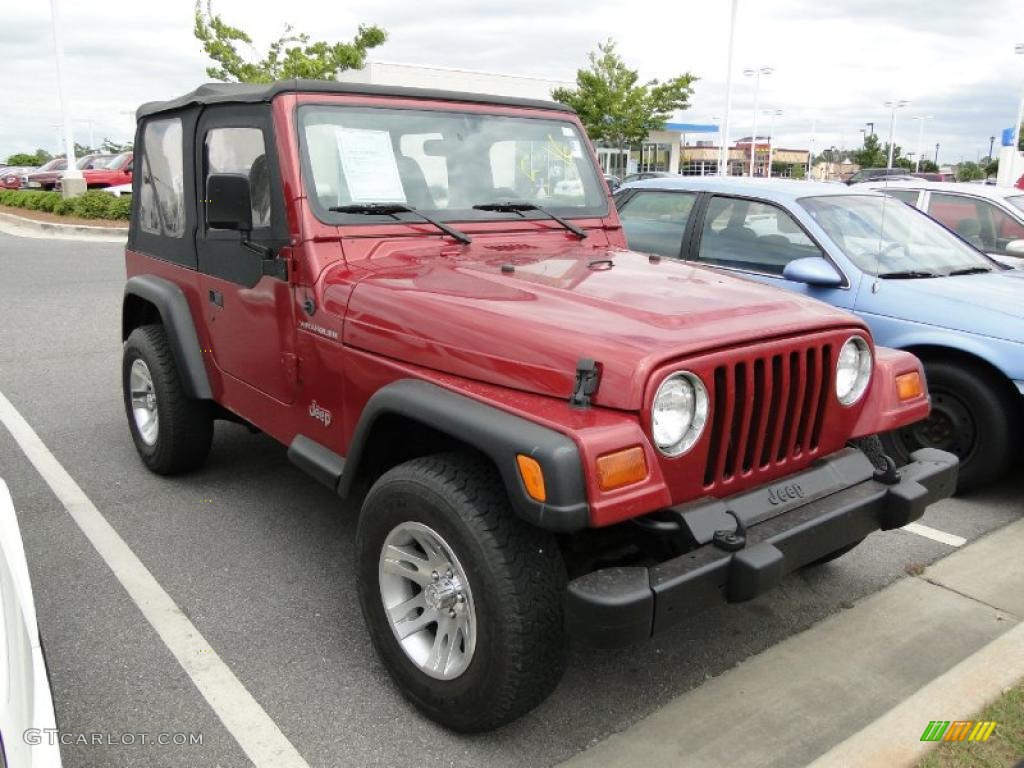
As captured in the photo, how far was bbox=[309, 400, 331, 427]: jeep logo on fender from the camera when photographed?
3299 mm

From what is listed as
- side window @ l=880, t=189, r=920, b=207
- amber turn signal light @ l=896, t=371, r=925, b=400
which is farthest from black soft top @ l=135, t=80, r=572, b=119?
side window @ l=880, t=189, r=920, b=207

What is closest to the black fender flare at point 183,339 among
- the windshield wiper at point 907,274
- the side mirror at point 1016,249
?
the windshield wiper at point 907,274

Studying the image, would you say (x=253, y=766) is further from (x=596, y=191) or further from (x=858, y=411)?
(x=596, y=191)

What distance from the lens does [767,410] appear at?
8.65ft

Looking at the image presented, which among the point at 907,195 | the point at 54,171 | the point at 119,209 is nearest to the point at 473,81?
the point at 54,171

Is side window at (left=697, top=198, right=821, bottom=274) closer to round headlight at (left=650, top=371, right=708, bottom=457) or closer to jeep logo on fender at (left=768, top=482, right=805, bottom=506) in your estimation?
jeep logo on fender at (left=768, top=482, right=805, bottom=506)

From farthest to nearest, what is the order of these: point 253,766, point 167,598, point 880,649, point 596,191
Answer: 1. point 596,191
2. point 167,598
3. point 880,649
4. point 253,766

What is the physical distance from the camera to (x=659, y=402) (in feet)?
7.87

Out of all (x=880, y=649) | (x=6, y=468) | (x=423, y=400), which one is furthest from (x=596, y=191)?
(x=6, y=468)

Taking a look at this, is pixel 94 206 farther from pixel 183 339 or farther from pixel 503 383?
pixel 503 383

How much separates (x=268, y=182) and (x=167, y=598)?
175 centimetres

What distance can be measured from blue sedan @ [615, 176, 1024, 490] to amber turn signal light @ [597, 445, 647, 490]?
1814mm

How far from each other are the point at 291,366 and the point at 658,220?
3.50m

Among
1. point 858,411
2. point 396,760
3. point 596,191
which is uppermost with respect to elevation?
point 596,191
